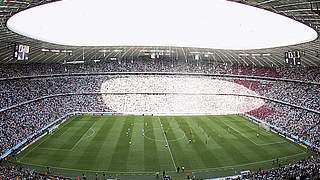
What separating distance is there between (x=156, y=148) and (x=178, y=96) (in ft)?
98.9

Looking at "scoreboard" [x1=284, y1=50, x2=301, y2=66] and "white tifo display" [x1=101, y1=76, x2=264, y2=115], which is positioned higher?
"scoreboard" [x1=284, y1=50, x2=301, y2=66]

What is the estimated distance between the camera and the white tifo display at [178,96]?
5491 centimetres

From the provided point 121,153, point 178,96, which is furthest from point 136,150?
point 178,96

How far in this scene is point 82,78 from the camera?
201ft

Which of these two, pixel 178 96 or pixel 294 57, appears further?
pixel 178 96

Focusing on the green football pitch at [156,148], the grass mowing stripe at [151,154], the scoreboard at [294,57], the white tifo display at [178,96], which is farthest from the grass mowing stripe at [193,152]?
the white tifo display at [178,96]

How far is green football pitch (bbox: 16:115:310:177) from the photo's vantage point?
2520 centimetres

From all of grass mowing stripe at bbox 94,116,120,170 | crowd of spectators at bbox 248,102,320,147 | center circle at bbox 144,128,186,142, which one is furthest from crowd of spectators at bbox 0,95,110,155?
crowd of spectators at bbox 248,102,320,147

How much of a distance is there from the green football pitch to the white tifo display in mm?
10803

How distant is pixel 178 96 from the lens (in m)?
59.3

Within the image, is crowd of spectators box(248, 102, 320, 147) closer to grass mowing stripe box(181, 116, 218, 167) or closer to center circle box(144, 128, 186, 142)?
grass mowing stripe box(181, 116, 218, 167)

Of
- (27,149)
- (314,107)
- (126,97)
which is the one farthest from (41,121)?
(314,107)

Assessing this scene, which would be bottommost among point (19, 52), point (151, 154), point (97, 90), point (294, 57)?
point (151, 154)

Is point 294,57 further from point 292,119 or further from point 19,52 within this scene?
point 19,52
